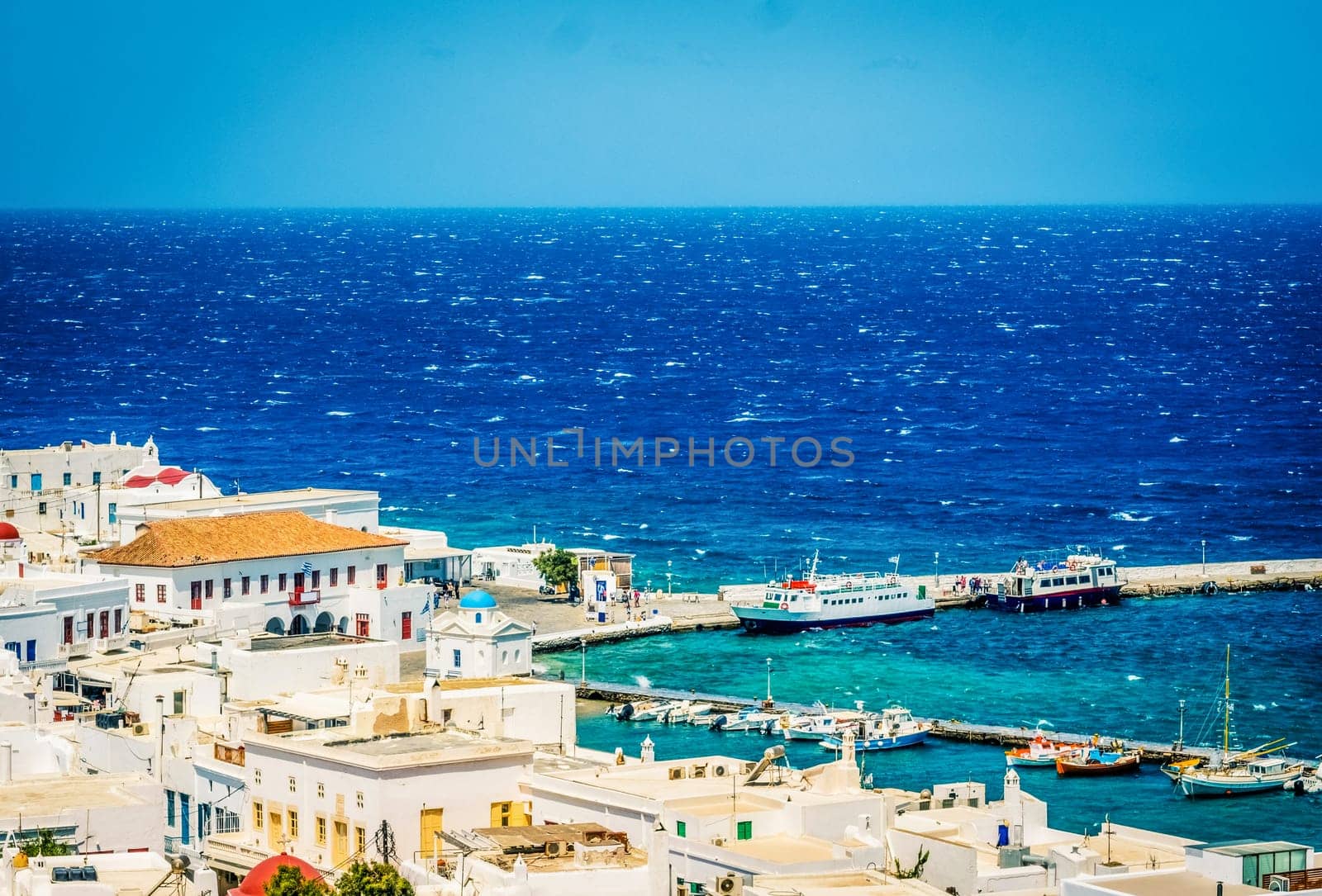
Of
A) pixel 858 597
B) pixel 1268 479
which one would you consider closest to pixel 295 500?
pixel 858 597

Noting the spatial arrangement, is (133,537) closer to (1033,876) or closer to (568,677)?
(568,677)

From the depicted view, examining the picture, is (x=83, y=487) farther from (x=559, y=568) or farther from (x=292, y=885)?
(x=292, y=885)

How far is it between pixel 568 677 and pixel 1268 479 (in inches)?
3289

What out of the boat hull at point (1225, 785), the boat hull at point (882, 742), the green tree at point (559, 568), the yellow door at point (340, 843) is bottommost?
the boat hull at point (882, 742)

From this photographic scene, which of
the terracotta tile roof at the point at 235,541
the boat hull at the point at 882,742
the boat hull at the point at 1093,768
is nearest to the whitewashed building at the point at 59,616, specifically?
the terracotta tile roof at the point at 235,541

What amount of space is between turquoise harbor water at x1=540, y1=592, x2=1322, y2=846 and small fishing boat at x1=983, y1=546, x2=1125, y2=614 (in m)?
1.74

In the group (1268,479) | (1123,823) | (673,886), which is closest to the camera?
(673,886)

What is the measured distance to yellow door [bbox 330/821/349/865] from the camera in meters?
45.5

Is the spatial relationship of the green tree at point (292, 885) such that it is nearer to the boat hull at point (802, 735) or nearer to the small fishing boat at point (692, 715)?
the boat hull at point (802, 735)

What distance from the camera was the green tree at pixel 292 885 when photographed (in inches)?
1549

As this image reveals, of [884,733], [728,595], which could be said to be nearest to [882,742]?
[884,733]

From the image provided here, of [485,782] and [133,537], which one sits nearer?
[485,782]

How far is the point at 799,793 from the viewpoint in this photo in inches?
1816

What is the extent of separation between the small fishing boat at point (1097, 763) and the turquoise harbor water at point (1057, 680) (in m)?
0.69
